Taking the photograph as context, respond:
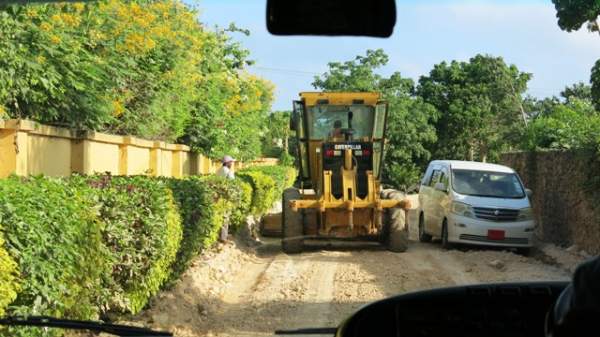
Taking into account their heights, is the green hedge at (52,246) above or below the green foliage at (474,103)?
below

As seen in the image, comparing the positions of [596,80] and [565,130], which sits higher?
[596,80]

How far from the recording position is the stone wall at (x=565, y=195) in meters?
15.1

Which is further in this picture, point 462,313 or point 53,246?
point 53,246

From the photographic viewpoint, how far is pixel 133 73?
15672 mm

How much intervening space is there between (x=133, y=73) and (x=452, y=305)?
536 inches

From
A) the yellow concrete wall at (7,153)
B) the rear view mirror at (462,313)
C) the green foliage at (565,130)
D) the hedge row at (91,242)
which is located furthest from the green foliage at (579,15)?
the rear view mirror at (462,313)

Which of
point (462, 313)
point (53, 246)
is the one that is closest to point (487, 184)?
point (53, 246)

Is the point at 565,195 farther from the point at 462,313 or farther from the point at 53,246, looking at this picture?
the point at 462,313

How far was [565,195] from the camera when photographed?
17328 mm

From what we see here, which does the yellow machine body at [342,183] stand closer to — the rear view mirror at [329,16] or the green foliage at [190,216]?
the green foliage at [190,216]

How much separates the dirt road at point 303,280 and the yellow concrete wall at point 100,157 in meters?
2.72

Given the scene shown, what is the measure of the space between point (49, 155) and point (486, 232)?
8.30 meters

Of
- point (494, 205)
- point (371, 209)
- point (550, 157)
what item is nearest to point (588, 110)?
point (550, 157)

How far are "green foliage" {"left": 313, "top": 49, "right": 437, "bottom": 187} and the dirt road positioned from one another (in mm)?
29921
